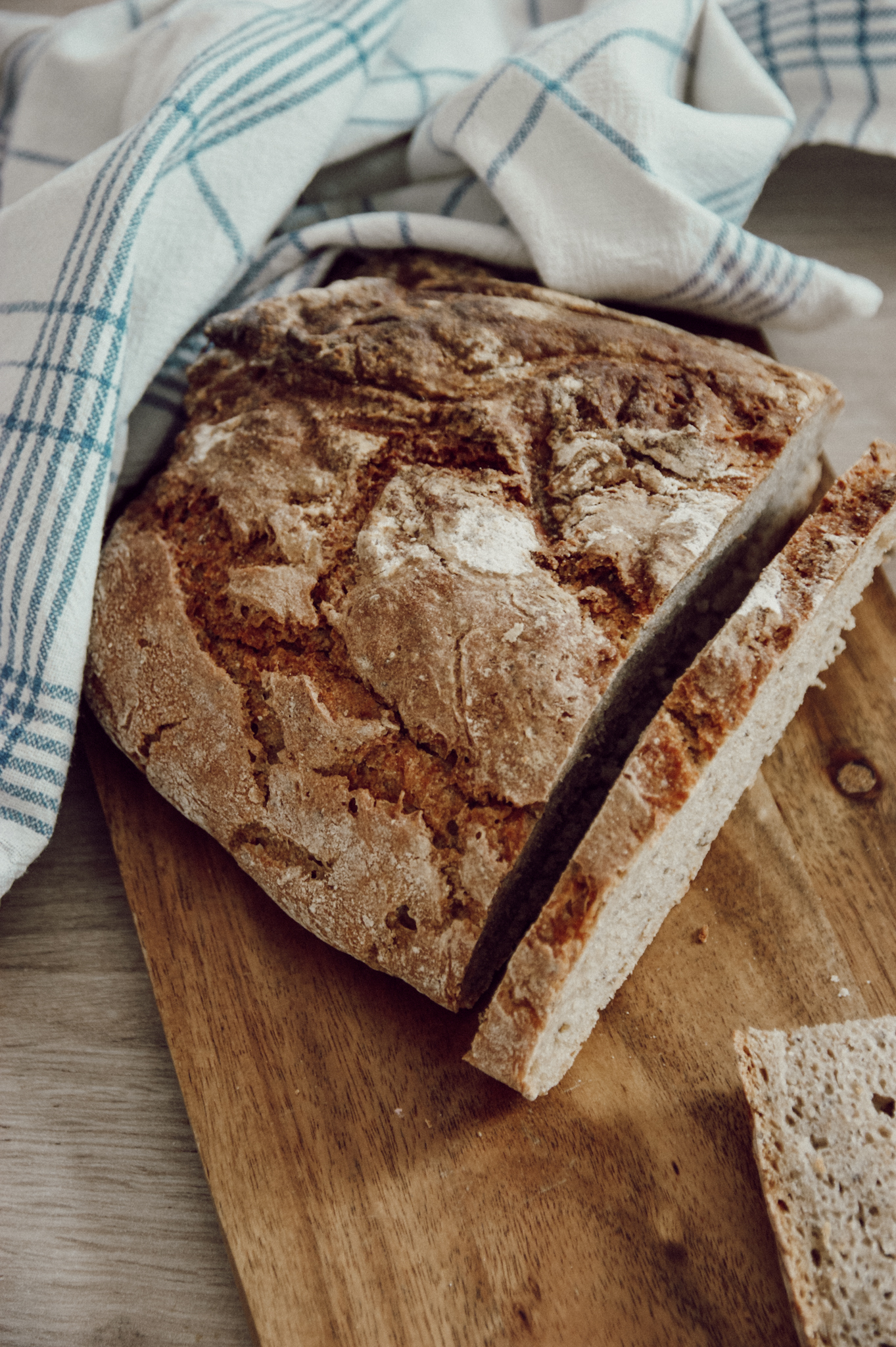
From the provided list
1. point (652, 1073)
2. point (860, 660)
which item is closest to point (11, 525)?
point (652, 1073)

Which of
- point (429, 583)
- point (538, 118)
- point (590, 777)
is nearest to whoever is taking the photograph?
point (429, 583)

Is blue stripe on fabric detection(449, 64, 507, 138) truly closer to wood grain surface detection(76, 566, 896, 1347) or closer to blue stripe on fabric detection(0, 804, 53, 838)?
wood grain surface detection(76, 566, 896, 1347)

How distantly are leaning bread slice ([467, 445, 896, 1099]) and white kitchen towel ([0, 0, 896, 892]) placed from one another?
0.85 m

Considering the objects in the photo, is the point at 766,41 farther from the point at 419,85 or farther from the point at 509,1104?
the point at 509,1104

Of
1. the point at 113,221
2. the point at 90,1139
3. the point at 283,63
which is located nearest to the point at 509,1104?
the point at 90,1139

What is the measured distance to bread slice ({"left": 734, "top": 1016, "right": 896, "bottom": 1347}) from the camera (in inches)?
61.9

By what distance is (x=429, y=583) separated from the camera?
5.95ft

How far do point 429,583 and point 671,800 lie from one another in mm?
647

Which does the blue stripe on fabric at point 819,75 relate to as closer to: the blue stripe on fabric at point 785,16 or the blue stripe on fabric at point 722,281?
the blue stripe on fabric at point 785,16

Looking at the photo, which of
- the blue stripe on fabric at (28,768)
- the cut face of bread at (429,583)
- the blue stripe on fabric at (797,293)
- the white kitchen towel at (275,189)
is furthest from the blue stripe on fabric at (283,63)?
the blue stripe on fabric at (28,768)

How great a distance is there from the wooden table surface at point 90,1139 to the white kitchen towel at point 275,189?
276 mm

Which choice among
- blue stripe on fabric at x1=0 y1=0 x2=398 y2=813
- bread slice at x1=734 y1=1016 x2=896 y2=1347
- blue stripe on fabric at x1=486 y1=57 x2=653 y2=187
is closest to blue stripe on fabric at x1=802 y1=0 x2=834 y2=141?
blue stripe on fabric at x1=486 y1=57 x2=653 y2=187

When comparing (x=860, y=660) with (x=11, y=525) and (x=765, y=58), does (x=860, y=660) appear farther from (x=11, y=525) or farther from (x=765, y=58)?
(x=11, y=525)

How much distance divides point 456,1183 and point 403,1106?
0.18 m
